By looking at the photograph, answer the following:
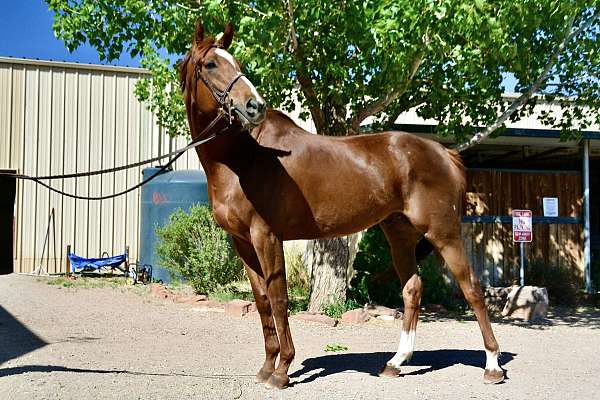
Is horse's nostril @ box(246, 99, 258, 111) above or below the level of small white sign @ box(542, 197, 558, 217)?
above

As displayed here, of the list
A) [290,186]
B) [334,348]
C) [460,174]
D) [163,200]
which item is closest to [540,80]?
[460,174]

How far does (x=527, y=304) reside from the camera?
9.81 meters

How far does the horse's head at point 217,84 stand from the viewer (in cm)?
442

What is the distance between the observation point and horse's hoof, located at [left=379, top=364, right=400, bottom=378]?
543 centimetres

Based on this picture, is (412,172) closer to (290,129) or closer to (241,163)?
(290,129)

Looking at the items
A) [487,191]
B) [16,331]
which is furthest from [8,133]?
[487,191]

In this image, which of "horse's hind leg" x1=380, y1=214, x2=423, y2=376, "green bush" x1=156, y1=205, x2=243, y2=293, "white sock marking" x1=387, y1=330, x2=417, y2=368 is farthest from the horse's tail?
"green bush" x1=156, y1=205, x2=243, y2=293

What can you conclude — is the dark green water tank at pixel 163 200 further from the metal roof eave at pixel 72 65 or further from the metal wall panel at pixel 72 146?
the metal roof eave at pixel 72 65

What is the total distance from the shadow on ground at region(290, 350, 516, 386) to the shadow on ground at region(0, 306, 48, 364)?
9.64 feet

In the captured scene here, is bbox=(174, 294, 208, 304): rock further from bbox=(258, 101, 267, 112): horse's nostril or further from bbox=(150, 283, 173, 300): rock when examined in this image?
bbox=(258, 101, 267, 112): horse's nostril

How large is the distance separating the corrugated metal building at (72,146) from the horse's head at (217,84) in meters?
11.5

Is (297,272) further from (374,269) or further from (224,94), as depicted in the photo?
(224,94)

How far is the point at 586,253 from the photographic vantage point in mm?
11922

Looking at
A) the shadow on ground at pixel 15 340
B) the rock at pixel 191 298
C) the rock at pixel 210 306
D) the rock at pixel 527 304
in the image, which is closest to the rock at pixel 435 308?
the rock at pixel 527 304
